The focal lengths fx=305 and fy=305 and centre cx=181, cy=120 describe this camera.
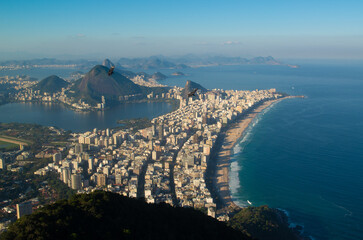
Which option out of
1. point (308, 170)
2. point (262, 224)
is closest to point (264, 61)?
point (308, 170)

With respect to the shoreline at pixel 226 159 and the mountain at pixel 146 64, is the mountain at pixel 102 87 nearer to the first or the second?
the shoreline at pixel 226 159

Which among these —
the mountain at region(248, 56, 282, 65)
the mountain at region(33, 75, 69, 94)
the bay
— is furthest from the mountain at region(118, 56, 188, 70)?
the bay


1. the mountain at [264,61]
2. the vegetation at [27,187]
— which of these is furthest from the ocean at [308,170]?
the mountain at [264,61]

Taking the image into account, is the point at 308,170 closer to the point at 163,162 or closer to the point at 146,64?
the point at 163,162

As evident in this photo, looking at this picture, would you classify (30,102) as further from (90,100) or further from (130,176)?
(130,176)

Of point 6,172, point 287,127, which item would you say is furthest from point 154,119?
point 6,172

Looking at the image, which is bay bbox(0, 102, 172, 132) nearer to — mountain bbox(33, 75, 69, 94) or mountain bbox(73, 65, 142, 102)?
mountain bbox(73, 65, 142, 102)

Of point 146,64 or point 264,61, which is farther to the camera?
point 264,61
